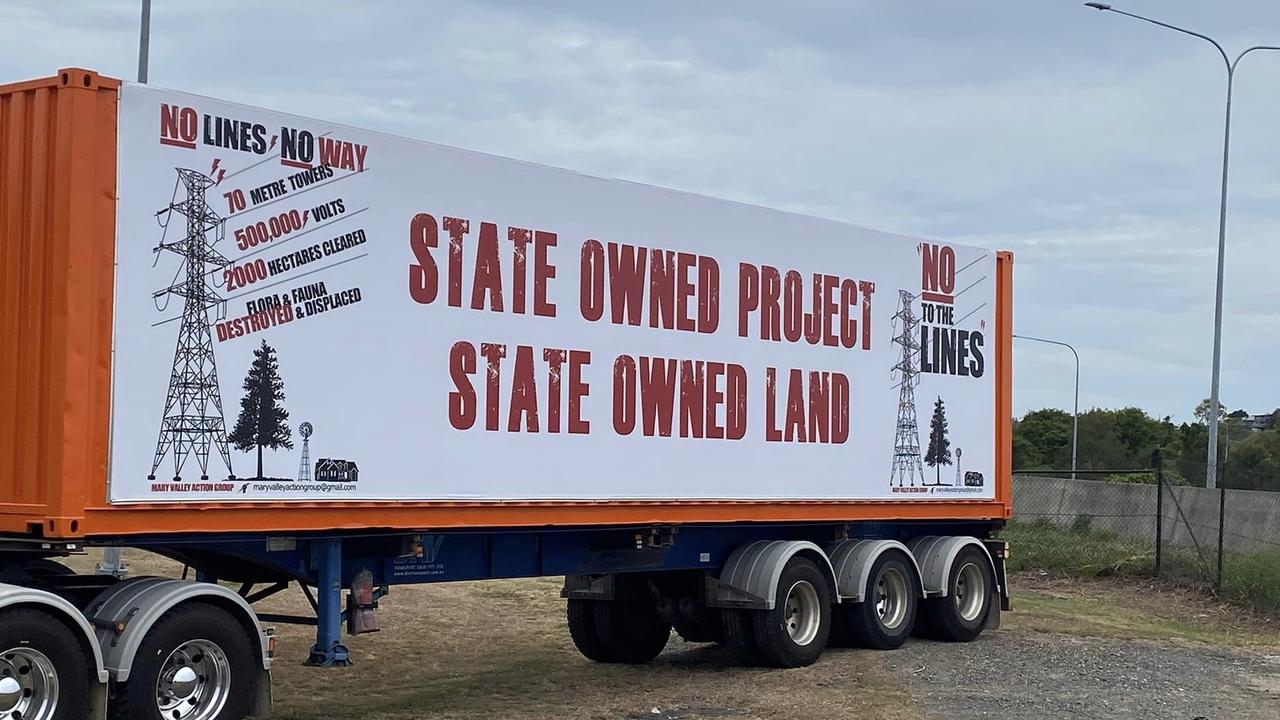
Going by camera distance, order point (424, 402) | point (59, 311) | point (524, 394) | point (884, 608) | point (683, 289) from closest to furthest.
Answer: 1. point (59, 311)
2. point (424, 402)
3. point (524, 394)
4. point (683, 289)
5. point (884, 608)

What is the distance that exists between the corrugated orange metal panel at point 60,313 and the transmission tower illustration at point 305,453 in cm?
141

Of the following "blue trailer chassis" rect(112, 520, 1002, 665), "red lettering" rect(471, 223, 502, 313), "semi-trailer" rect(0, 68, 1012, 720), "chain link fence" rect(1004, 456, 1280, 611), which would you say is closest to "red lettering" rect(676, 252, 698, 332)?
→ "semi-trailer" rect(0, 68, 1012, 720)

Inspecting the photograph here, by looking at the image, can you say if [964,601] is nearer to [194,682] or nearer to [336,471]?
[336,471]

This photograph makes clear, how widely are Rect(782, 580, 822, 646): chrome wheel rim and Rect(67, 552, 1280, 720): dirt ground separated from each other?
0.32 metres

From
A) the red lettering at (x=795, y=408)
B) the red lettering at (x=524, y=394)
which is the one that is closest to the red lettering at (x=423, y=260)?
the red lettering at (x=524, y=394)

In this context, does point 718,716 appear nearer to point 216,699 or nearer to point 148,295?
point 216,699

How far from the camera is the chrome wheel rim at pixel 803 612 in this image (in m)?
14.3

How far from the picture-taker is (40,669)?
8602 mm

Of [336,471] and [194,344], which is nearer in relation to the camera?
[194,344]

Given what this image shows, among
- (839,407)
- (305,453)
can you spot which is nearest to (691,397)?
(839,407)

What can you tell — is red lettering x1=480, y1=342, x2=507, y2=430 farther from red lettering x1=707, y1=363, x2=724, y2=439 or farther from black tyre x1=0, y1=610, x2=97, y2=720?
black tyre x1=0, y1=610, x2=97, y2=720

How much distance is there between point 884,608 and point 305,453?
289 inches

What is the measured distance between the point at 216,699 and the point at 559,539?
377 cm

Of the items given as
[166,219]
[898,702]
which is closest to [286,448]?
[166,219]
